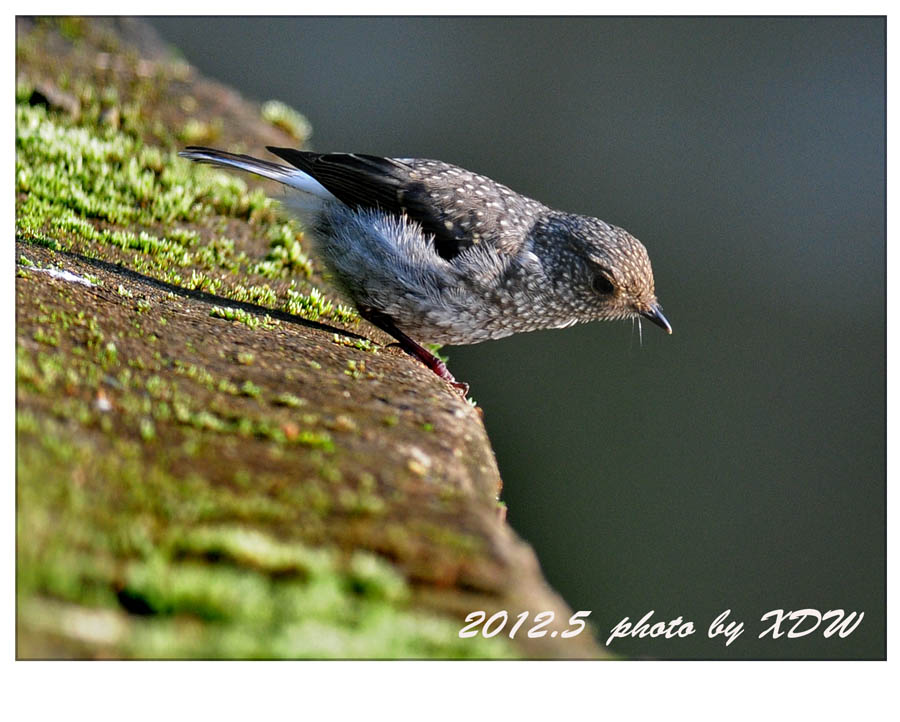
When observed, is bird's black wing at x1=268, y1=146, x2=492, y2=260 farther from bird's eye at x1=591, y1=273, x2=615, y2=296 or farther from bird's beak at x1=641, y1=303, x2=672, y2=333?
bird's beak at x1=641, y1=303, x2=672, y2=333

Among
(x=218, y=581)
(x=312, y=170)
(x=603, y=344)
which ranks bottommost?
(x=603, y=344)

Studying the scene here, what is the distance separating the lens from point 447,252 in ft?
15.3

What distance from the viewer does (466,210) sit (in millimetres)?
4730

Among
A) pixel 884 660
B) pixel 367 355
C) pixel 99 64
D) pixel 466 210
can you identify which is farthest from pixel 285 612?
pixel 99 64

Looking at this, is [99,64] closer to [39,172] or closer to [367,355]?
[39,172]

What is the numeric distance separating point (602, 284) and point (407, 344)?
4.32 ft

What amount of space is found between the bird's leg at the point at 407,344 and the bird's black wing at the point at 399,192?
0.57 meters

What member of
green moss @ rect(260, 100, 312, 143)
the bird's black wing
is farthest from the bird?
green moss @ rect(260, 100, 312, 143)

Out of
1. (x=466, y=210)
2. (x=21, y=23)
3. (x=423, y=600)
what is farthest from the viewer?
(x=21, y=23)

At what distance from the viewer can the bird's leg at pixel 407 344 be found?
15.6ft

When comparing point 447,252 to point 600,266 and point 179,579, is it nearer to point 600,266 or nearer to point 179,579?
point 600,266

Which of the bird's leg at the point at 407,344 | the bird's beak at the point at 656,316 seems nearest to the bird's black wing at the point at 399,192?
the bird's leg at the point at 407,344

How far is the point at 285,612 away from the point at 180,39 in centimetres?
1039

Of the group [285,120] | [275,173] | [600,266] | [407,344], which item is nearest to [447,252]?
[407,344]
